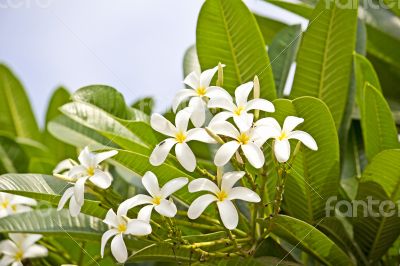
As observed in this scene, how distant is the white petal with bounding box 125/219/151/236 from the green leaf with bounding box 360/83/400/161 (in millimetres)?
736

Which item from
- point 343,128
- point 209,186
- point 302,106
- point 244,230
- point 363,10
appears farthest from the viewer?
point 363,10

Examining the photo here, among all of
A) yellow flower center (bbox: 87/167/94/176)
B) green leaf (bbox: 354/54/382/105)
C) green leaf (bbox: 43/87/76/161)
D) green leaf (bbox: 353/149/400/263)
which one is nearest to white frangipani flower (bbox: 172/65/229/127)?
yellow flower center (bbox: 87/167/94/176)

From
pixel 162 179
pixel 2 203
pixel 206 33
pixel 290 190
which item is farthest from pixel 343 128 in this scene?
pixel 2 203

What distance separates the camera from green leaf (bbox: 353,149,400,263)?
5.39 ft

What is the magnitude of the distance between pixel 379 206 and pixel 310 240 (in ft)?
0.66

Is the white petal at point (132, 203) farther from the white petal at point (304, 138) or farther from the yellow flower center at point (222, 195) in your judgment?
the white petal at point (304, 138)

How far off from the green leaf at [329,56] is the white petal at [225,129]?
1.88 ft

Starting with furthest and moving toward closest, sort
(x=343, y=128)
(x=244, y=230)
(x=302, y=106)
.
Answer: (x=343, y=128), (x=244, y=230), (x=302, y=106)

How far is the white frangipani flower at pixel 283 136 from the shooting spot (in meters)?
1.36

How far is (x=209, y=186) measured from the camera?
138cm

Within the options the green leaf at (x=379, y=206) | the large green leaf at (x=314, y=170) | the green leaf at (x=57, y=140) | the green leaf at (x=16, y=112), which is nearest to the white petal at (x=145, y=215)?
the large green leaf at (x=314, y=170)

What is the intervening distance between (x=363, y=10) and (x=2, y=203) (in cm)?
136

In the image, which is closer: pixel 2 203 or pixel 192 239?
pixel 192 239

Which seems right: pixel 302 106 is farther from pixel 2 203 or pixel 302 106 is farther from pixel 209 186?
pixel 2 203
